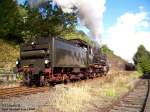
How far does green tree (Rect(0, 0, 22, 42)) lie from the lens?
123 feet

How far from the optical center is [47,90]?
17.9 m

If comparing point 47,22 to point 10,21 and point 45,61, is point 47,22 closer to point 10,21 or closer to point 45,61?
point 10,21

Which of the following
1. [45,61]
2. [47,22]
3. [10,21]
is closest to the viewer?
[45,61]

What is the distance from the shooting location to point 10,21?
1524 inches

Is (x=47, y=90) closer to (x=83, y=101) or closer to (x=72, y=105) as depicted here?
(x=83, y=101)

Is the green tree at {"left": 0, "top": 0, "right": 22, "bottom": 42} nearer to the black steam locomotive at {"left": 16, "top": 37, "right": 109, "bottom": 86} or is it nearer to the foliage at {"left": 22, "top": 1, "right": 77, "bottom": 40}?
the foliage at {"left": 22, "top": 1, "right": 77, "bottom": 40}

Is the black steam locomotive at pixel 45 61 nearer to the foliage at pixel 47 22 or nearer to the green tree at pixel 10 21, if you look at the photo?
the green tree at pixel 10 21

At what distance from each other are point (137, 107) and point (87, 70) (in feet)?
53.0

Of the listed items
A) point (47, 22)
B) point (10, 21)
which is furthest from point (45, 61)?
point (47, 22)

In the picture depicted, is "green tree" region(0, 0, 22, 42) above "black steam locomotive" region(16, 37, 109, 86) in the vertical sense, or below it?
above

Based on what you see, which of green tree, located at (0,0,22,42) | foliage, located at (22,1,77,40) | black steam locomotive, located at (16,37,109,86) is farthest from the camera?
foliage, located at (22,1,77,40)

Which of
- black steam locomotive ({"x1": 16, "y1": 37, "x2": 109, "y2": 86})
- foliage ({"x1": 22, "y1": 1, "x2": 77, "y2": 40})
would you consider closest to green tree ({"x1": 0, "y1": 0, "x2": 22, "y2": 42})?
foliage ({"x1": 22, "y1": 1, "x2": 77, "y2": 40})

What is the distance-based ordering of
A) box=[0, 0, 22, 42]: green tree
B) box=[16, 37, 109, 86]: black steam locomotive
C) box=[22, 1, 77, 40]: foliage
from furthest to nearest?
1. box=[22, 1, 77, 40]: foliage
2. box=[0, 0, 22, 42]: green tree
3. box=[16, 37, 109, 86]: black steam locomotive

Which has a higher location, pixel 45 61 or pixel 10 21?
pixel 10 21
